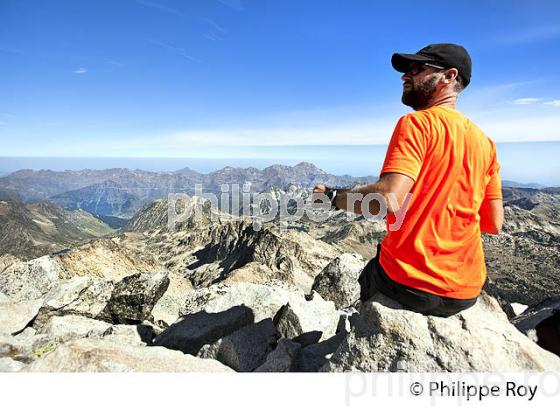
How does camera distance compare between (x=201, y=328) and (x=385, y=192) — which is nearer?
(x=385, y=192)

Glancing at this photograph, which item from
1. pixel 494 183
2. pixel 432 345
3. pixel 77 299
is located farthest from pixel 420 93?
pixel 77 299

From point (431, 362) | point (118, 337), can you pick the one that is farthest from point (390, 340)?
point (118, 337)

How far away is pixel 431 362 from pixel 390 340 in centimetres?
74

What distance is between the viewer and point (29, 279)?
23.5 m

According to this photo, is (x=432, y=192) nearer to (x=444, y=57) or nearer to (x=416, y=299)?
(x=416, y=299)

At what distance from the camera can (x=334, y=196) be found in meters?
6.04

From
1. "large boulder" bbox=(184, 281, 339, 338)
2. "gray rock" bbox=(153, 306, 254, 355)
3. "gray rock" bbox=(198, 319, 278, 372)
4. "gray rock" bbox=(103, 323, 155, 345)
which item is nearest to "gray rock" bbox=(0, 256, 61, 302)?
"gray rock" bbox=(103, 323, 155, 345)

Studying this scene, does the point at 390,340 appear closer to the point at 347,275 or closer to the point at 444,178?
the point at 444,178

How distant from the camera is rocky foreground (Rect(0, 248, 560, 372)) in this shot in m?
6.51

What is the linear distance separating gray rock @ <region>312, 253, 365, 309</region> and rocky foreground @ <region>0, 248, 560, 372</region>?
0.06 metres

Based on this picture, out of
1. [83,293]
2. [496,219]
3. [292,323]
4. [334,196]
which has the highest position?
[334,196]

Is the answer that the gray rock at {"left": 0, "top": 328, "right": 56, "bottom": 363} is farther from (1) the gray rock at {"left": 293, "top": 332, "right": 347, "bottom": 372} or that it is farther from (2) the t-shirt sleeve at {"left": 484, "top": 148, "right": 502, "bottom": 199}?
(2) the t-shirt sleeve at {"left": 484, "top": 148, "right": 502, "bottom": 199}

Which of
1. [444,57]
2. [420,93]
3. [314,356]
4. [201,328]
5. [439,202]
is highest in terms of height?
[444,57]

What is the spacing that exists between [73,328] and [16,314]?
468 cm
